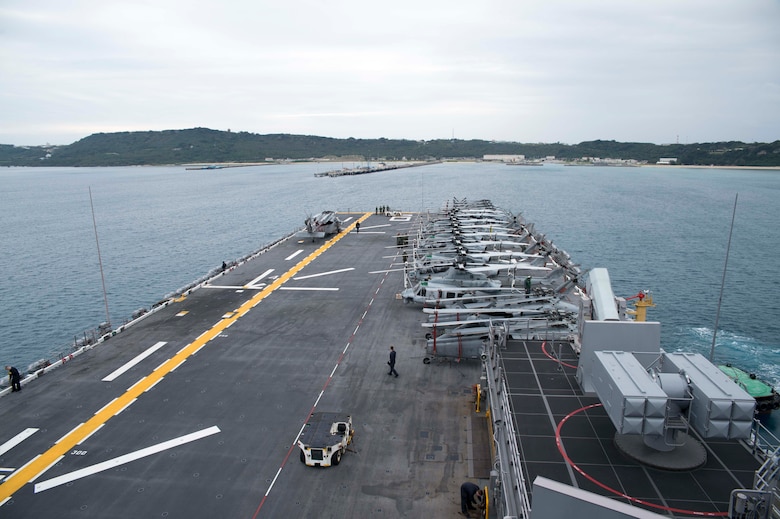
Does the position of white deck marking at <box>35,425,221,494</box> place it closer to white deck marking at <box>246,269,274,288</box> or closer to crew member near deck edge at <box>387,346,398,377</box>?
crew member near deck edge at <box>387,346,398,377</box>

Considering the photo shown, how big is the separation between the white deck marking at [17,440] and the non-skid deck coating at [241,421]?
0.07 meters

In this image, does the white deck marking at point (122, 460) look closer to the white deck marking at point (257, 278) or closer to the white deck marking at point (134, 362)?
the white deck marking at point (134, 362)

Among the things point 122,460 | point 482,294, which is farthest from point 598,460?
point 482,294

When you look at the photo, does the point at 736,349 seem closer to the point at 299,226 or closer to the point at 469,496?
the point at 469,496

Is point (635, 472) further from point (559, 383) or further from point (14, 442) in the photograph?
point (14, 442)

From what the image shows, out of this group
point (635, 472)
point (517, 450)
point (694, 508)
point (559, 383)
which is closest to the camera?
point (694, 508)

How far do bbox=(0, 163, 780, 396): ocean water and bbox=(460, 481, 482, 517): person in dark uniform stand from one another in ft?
89.7

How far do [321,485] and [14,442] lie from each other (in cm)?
1245

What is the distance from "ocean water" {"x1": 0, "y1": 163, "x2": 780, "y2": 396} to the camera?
41.1 metres

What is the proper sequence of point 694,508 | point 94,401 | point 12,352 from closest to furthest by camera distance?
point 694,508
point 94,401
point 12,352

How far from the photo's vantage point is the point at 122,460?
17.8m

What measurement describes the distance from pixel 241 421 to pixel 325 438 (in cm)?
463

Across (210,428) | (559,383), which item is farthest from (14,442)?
(559,383)

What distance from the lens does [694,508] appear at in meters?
10.4
